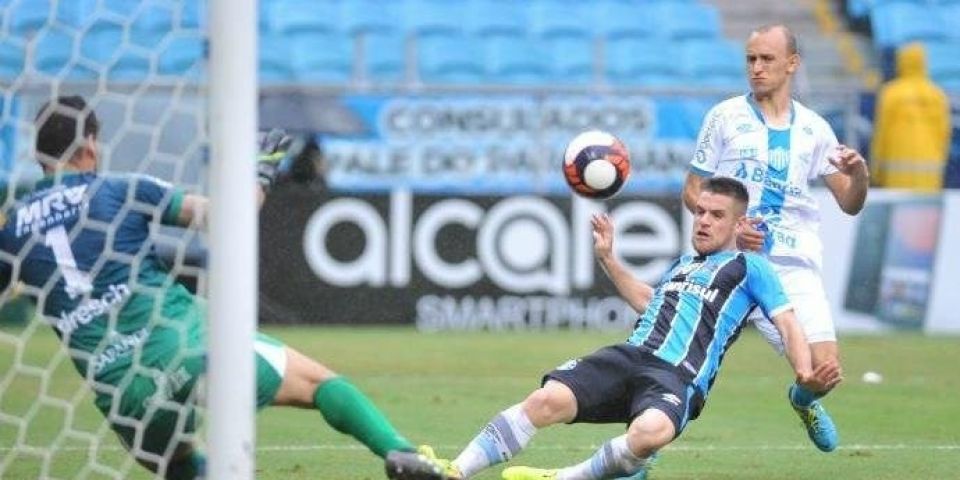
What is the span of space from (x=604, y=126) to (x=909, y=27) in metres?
5.07

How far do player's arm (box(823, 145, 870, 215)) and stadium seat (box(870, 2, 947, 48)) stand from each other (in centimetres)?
1203

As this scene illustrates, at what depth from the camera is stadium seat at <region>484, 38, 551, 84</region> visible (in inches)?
786

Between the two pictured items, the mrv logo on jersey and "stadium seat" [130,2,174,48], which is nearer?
the mrv logo on jersey

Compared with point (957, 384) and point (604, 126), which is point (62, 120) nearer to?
point (957, 384)

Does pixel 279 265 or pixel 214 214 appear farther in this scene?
pixel 279 265

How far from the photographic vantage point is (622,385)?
7156 mm

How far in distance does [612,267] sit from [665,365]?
2.35 ft

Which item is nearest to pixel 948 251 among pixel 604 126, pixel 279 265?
pixel 604 126

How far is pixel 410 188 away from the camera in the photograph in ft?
53.7

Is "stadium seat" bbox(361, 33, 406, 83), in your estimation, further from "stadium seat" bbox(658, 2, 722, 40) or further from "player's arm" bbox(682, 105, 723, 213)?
"player's arm" bbox(682, 105, 723, 213)

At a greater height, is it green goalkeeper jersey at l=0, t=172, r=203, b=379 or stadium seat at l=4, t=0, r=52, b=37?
stadium seat at l=4, t=0, r=52, b=37

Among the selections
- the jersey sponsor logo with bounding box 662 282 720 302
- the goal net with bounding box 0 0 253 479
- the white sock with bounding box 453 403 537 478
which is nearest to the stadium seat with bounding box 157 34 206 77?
the goal net with bounding box 0 0 253 479

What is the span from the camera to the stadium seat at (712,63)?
66.3ft

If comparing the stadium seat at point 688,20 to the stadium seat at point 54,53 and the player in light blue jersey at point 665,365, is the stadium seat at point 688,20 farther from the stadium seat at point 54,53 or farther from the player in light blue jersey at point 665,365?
the player in light blue jersey at point 665,365
